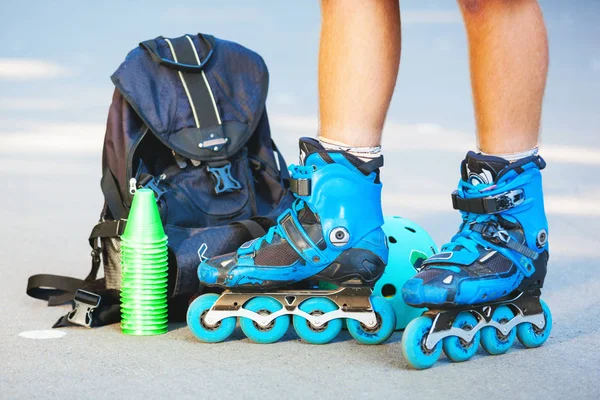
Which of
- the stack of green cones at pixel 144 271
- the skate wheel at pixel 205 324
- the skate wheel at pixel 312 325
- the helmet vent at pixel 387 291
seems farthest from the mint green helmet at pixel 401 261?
the stack of green cones at pixel 144 271

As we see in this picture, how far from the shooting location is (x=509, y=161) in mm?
2754

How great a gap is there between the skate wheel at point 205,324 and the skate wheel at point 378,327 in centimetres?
32

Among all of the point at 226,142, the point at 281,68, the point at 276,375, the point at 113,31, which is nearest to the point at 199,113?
the point at 226,142

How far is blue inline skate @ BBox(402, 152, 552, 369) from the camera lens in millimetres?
2588

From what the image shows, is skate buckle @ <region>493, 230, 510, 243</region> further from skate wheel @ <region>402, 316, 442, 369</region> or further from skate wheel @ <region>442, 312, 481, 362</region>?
skate wheel @ <region>402, 316, 442, 369</region>

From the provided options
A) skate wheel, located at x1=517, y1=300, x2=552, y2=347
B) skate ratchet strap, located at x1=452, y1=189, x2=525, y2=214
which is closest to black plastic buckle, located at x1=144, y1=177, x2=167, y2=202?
skate ratchet strap, located at x1=452, y1=189, x2=525, y2=214

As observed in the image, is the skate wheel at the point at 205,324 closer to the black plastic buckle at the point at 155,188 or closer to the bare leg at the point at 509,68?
the black plastic buckle at the point at 155,188

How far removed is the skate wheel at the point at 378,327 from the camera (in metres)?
2.78

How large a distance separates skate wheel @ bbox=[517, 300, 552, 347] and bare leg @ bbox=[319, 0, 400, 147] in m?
0.63

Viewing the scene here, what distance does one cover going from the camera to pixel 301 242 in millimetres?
2820

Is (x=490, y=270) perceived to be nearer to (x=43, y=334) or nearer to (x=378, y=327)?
(x=378, y=327)

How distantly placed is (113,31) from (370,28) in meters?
5.80

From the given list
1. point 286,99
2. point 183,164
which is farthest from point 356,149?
point 286,99

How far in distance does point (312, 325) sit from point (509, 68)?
2.80ft
